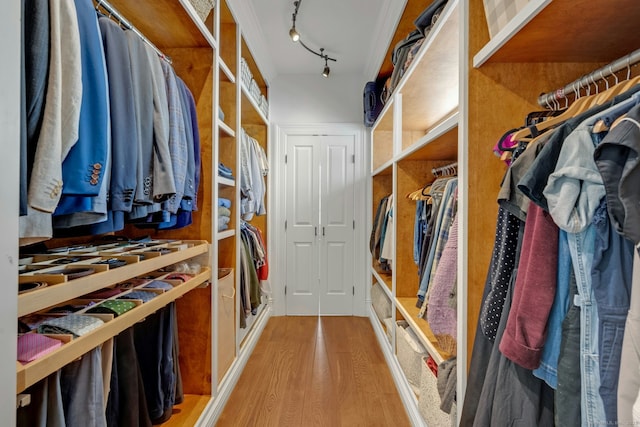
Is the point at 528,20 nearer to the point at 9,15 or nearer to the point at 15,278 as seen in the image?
the point at 9,15

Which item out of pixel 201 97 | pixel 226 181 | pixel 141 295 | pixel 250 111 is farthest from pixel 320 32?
pixel 141 295

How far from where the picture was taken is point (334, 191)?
343cm

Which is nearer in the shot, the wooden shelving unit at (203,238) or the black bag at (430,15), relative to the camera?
the wooden shelving unit at (203,238)

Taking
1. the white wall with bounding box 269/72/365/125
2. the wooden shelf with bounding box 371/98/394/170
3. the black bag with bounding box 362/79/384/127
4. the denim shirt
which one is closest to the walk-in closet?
the denim shirt

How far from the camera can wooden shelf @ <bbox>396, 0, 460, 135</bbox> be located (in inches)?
51.4

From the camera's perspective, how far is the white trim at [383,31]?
85.2 inches

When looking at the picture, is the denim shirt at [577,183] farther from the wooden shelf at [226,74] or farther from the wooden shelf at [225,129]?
the wooden shelf at [226,74]

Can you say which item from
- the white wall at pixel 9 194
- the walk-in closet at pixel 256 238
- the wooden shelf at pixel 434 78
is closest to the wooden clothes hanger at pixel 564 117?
the walk-in closet at pixel 256 238

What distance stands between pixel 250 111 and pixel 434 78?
1638mm

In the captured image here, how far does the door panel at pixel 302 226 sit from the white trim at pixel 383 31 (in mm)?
969

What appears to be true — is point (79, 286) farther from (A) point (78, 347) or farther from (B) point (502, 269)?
(B) point (502, 269)

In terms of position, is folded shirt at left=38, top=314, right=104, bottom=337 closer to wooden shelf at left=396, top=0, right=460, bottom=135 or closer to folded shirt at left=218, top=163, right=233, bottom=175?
folded shirt at left=218, top=163, right=233, bottom=175

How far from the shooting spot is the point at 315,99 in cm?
341

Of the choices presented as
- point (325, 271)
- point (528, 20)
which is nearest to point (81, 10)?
point (528, 20)
